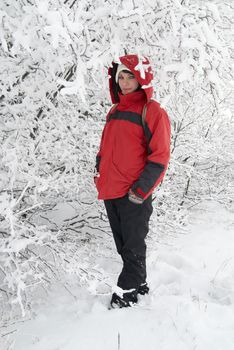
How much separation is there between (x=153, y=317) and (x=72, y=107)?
244 cm

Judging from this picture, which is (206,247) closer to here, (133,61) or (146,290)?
(146,290)

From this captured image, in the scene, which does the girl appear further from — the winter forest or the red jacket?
the winter forest

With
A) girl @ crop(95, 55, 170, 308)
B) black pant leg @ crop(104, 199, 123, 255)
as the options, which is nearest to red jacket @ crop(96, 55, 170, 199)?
girl @ crop(95, 55, 170, 308)

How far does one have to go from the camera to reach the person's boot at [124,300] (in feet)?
10.4

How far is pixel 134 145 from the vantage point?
115 inches

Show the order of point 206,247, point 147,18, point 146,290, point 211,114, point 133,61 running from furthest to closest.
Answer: point 211,114 → point 206,247 → point 146,290 → point 133,61 → point 147,18

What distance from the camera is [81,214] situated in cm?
497

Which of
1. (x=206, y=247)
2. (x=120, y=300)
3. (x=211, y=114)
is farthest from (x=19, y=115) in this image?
(x=211, y=114)

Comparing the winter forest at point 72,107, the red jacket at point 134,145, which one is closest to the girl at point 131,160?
the red jacket at point 134,145

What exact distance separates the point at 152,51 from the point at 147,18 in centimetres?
24

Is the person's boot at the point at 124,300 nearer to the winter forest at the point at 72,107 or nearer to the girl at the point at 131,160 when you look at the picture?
the girl at the point at 131,160

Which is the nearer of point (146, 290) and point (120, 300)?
point (120, 300)

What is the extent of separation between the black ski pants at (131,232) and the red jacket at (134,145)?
0.47ft

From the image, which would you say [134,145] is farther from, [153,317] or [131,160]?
[153,317]
